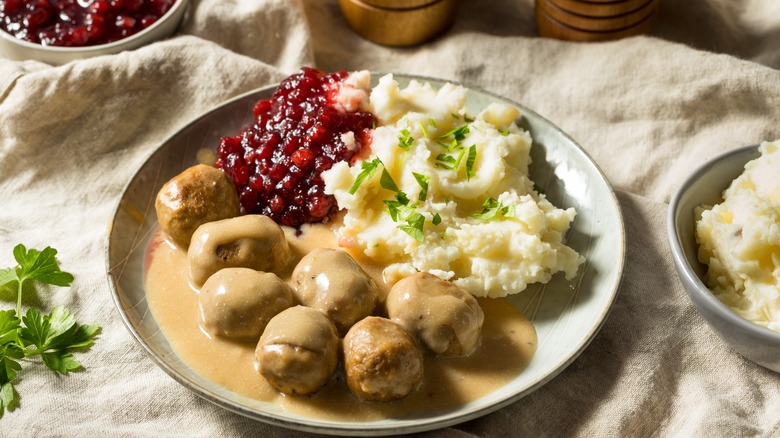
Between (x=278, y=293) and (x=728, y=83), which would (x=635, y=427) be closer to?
(x=278, y=293)

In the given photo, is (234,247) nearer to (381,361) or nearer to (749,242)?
(381,361)

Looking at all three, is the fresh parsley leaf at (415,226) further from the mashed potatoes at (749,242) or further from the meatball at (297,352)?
the mashed potatoes at (749,242)

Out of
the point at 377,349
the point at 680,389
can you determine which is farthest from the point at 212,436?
the point at 680,389

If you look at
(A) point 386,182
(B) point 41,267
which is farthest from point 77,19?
(A) point 386,182

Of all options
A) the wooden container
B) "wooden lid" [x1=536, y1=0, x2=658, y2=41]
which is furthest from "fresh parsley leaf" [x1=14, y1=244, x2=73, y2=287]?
"wooden lid" [x1=536, y1=0, x2=658, y2=41]

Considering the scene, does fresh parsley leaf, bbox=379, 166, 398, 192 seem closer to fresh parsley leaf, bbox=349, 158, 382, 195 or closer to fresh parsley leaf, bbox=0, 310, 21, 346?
fresh parsley leaf, bbox=349, 158, 382, 195

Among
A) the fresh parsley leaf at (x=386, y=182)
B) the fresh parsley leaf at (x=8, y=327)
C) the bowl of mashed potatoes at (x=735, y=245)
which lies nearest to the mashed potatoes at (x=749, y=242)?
the bowl of mashed potatoes at (x=735, y=245)
